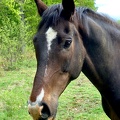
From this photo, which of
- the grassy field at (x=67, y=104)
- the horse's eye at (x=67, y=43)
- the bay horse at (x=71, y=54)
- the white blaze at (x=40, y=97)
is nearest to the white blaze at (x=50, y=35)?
the bay horse at (x=71, y=54)

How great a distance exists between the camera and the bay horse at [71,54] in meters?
2.98

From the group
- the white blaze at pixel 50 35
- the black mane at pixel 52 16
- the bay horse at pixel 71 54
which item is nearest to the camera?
the bay horse at pixel 71 54

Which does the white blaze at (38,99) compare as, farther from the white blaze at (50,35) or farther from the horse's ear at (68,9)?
the horse's ear at (68,9)

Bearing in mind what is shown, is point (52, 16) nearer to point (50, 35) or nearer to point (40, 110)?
point (50, 35)

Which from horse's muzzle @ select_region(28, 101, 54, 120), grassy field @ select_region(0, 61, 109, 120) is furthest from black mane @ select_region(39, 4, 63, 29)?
grassy field @ select_region(0, 61, 109, 120)

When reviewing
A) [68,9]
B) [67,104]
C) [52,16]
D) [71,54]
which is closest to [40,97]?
[71,54]

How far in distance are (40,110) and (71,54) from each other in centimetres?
70

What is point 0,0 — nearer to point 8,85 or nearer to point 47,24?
point 8,85

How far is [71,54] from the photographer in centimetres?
323

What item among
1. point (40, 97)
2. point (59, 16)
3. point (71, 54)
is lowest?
point (40, 97)

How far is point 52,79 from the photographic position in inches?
121

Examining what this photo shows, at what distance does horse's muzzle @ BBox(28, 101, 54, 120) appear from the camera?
2863 millimetres

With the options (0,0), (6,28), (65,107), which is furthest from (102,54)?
(0,0)

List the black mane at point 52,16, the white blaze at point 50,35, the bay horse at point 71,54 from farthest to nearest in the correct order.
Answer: the black mane at point 52,16, the white blaze at point 50,35, the bay horse at point 71,54
